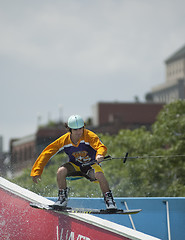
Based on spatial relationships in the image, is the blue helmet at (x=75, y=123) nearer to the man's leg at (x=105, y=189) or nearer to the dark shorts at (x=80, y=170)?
the dark shorts at (x=80, y=170)

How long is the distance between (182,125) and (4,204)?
14.7 metres

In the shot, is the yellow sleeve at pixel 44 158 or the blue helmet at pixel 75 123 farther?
the yellow sleeve at pixel 44 158

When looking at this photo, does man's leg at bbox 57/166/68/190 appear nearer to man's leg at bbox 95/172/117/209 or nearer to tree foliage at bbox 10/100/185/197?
man's leg at bbox 95/172/117/209

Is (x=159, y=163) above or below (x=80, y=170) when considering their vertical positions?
below

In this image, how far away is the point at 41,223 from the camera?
11945mm

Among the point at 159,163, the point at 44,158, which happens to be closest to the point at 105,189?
the point at 44,158

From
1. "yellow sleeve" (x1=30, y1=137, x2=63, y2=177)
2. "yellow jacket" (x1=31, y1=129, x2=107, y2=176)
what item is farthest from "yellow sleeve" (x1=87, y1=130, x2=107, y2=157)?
"yellow sleeve" (x1=30, y1=137, x2=63, y2=177)

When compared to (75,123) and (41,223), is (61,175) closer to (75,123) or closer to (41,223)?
(75,123)

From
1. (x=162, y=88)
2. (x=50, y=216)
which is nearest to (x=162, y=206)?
(x=50, y=216)

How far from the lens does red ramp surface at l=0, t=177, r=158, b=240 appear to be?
11.2 metres

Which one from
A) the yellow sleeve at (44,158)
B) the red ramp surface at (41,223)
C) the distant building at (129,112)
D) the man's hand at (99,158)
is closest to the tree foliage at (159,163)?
the red ramp surface at (41,223)

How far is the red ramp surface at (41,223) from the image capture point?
1116 centimetres

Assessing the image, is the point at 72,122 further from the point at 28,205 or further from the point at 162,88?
the point at 162,88

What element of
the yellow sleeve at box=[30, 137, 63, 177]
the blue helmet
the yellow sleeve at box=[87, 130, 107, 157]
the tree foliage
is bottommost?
the tree foliage
